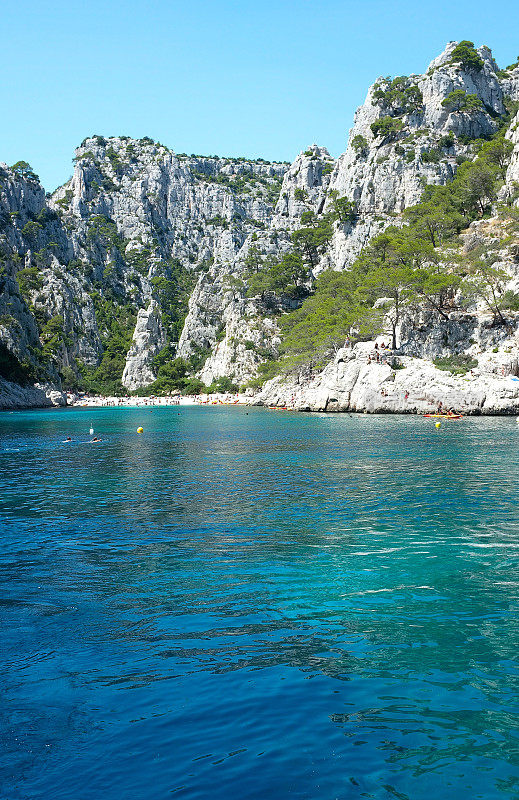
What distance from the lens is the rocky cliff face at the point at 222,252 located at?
126188 millimetres

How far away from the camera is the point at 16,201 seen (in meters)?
161

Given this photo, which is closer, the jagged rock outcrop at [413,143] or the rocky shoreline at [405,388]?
the rocky shoreline at [405,388]

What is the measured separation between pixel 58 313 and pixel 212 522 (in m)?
148

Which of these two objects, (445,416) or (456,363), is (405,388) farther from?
(456,363)

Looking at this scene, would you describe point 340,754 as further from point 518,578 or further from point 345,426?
point 345,426

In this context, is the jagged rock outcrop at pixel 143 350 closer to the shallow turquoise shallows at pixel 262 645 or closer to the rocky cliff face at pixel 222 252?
the rocky cliff face at pixel 222 252

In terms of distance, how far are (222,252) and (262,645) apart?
19063cm

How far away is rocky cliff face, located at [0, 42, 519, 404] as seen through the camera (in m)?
126

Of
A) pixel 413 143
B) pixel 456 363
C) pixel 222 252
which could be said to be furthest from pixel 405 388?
pixel 222 252

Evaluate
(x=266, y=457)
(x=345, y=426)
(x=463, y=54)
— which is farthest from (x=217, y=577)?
(x=463, y=54)

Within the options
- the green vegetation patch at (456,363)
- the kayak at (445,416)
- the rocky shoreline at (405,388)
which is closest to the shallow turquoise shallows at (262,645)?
the kayak at (445,416)

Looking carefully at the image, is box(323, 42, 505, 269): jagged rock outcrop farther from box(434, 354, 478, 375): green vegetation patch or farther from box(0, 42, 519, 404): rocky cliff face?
box(434, 354, 478, 375): green vegetation patch

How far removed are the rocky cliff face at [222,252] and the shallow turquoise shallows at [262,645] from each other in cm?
9101

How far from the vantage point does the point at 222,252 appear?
7584 inches
